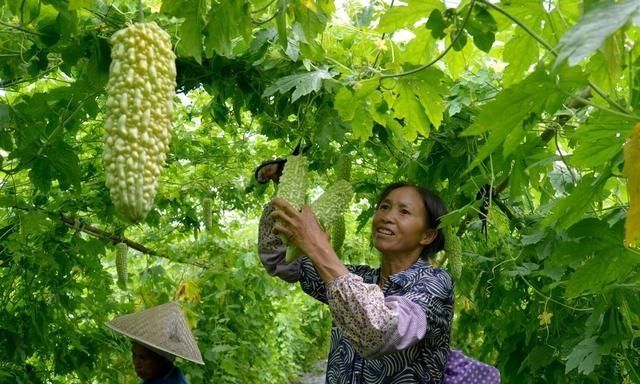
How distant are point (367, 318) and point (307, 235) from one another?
301 millimetres

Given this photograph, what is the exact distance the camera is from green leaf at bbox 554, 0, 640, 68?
3.06 ft

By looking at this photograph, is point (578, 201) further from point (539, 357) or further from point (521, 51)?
point (539, 357)

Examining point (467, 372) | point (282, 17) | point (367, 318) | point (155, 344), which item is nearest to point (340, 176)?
point (367, 318)

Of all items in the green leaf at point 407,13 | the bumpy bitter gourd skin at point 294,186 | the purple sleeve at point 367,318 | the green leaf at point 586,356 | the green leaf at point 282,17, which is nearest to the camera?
the green leaf at point 282,17

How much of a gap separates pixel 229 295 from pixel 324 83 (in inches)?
190

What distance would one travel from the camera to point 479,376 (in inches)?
106

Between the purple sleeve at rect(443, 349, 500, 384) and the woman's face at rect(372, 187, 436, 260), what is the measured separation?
1.39 ft

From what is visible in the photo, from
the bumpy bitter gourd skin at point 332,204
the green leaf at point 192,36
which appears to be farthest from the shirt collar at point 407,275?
the green leaf at point 192,36

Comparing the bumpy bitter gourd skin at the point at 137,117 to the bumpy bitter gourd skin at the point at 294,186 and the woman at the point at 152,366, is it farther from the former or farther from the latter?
the woman at the point at 152,366

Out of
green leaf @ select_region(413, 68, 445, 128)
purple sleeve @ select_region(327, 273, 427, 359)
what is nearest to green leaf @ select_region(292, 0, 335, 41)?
green leaf @ select_region(413, 68, 445, 128)

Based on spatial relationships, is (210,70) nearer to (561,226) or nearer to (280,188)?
(280,188)

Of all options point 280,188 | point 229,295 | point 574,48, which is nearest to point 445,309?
point 280,188

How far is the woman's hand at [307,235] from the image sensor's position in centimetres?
234

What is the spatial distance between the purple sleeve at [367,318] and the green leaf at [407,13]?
0.74 metres
